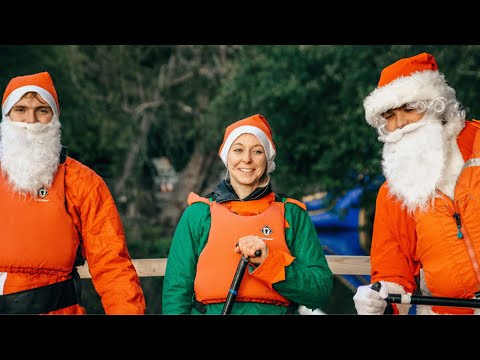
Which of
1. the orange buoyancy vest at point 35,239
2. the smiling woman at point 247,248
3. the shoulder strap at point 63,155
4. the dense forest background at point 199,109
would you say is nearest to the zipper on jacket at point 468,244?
the smiling woman at point 247,248

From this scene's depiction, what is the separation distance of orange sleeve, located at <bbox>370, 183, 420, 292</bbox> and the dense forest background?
220 inches

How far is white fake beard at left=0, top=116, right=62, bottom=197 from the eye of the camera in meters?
3.17

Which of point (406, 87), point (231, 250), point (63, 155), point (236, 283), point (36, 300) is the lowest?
point (36, 300)

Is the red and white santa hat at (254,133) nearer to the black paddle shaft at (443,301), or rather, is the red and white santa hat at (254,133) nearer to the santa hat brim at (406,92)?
the santa hat brim at (406,92)

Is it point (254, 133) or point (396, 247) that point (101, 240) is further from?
point (396, 247)

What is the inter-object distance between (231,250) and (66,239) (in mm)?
749

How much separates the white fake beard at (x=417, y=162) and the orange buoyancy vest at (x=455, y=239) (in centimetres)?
8

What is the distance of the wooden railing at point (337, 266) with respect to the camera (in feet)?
13.8

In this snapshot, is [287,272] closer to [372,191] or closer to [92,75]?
[372,191]

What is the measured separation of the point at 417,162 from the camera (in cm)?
321

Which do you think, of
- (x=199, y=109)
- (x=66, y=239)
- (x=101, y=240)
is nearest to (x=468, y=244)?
(x=101, y=240)

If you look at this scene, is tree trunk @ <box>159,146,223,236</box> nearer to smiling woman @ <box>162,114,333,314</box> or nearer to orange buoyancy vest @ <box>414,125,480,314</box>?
smiling woman @ <box>162,114,333,314</box>

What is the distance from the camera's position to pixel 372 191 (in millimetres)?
9945

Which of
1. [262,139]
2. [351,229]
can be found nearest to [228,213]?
[262,139]
